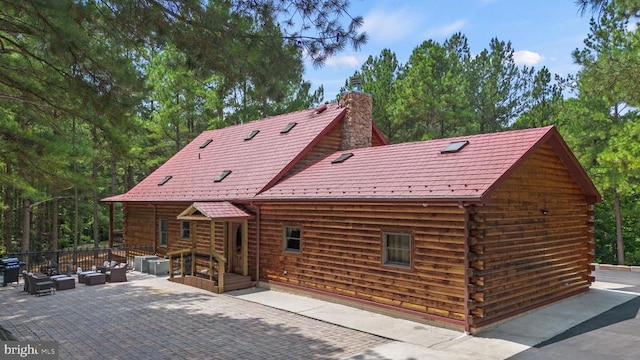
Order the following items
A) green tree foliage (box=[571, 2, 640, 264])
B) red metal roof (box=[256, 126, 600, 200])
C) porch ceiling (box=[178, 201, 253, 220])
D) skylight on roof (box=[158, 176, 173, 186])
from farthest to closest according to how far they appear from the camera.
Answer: skylight on roof (box=[158, 176, 173, 186]) → green tree foliage (box=[571, 2, 640, 264]) → porch ceiling (box=[178, 201, 253, 220]) → red metal roof (box=[256, 126, 600, 200])

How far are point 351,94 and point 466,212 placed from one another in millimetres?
8523

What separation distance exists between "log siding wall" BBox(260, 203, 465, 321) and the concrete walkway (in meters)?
0.55

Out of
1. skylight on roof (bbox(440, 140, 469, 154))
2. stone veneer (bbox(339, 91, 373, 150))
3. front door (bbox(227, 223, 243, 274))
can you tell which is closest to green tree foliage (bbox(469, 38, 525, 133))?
stone veneer (bbox(339, 91, 373, 150))

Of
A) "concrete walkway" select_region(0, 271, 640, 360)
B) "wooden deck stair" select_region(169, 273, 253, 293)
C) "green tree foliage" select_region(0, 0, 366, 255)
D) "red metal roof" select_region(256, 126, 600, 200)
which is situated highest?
"green tree foliage" select_region(0, 0, 366, 255)

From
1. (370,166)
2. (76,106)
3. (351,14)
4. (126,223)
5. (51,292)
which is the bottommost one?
(51,292)

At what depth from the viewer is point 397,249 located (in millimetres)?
10203

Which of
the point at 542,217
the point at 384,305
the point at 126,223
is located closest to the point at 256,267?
the point at 384,305

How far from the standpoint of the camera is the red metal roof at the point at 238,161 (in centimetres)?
1490

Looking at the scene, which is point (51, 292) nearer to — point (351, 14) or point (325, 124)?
point (325, 124)

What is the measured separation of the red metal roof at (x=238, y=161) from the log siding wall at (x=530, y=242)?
7219 millimetres

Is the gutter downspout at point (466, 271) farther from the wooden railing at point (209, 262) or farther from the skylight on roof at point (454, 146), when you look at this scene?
the wooden railing at point (209, 262)

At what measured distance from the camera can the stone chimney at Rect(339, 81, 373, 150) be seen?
16203mm

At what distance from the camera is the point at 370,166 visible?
482 inches

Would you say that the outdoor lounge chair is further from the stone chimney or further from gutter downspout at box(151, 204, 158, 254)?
the stone chimney
